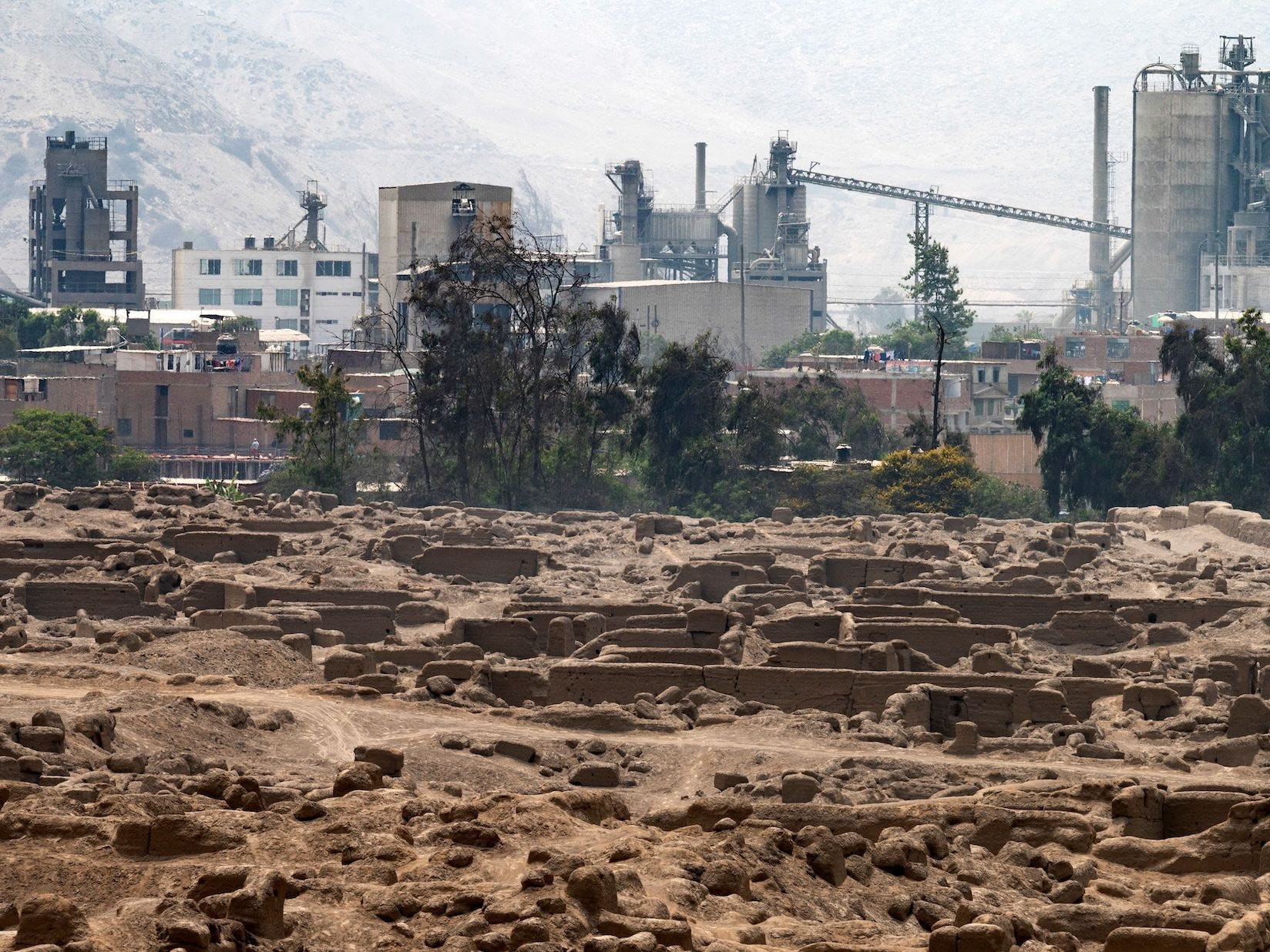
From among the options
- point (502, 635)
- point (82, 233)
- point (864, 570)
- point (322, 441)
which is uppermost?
point (82, 233)

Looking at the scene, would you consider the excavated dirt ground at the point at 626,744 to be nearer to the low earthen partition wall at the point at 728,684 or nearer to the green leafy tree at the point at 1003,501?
the low earthen partition wall at the point at 728,684

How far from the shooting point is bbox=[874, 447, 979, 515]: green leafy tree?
58594 mm

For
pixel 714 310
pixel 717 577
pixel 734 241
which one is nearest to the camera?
pixel 717 577

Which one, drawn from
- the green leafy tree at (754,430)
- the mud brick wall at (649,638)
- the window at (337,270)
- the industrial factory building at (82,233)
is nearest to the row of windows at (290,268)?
the window at (337,270)

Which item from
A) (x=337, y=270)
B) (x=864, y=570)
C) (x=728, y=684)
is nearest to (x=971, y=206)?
(x=337, y=270)

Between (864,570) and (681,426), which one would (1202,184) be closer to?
(681,426)

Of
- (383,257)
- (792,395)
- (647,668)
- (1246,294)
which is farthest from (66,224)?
(647,668)

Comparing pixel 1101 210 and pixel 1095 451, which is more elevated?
pixel 1101 210

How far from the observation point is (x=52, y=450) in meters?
66.4

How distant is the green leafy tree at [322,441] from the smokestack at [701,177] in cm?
9698

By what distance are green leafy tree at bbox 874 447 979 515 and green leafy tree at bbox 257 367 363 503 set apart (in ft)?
42.7

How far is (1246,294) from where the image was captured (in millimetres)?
135250

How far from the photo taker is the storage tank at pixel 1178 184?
446 feet

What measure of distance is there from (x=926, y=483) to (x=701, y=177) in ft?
350
